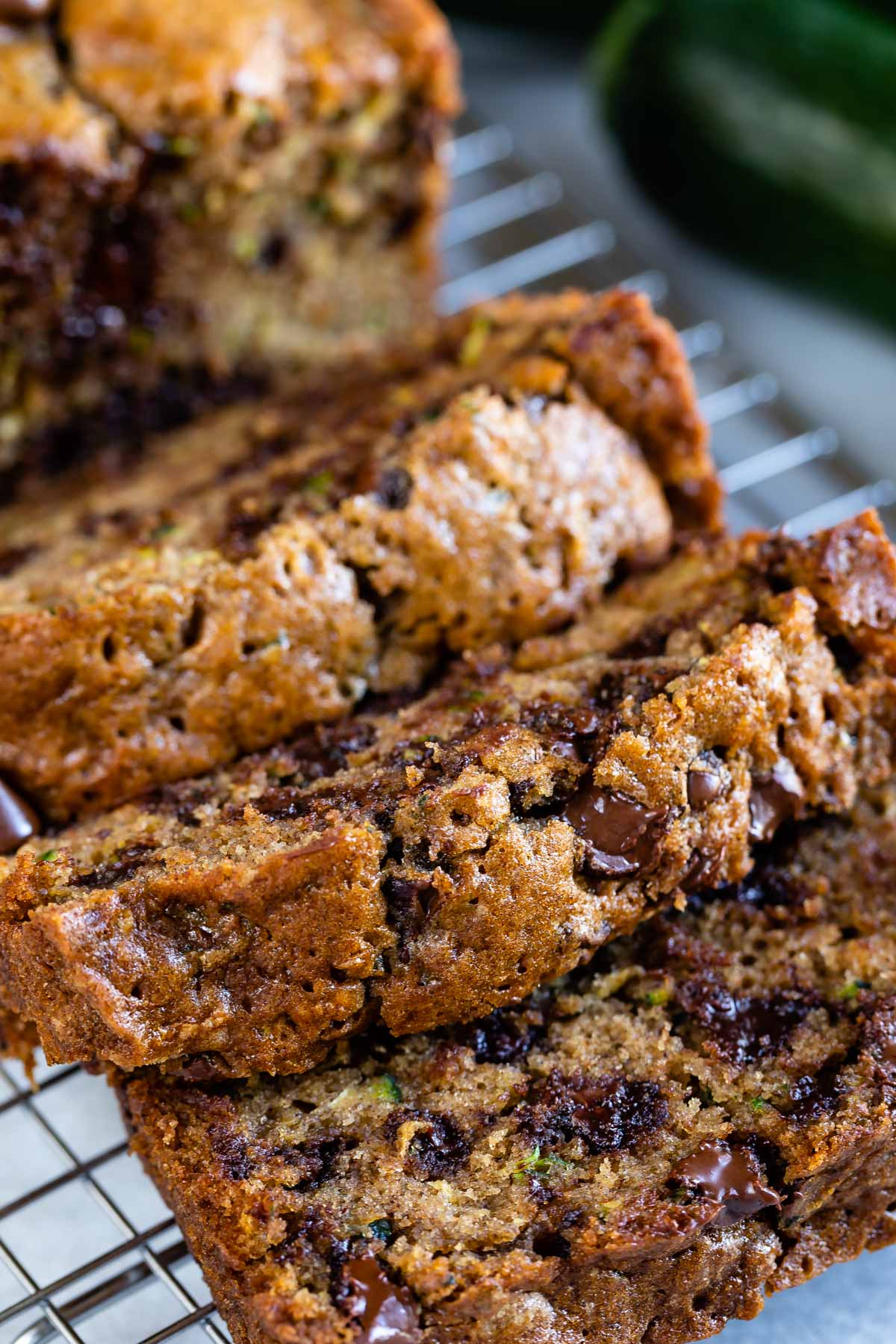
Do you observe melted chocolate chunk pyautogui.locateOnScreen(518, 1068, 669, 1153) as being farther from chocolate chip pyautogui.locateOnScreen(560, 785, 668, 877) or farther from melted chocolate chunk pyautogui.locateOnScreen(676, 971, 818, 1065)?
chocolate chip pyautogui.locateOnScreen(560, 785, 668, 877)

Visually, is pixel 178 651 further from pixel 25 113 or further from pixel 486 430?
pixel 25 113

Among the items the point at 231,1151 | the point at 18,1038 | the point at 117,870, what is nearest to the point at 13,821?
the point at 117,870

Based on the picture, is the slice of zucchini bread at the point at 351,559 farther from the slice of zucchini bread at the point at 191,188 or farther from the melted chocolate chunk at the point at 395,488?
the slice of zucchini bread at the point at 191,188

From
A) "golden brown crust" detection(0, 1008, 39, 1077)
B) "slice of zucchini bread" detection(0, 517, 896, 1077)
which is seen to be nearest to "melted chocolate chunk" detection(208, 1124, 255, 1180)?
"slice of zucchini bread" detection(0, 517, 896, 1077)

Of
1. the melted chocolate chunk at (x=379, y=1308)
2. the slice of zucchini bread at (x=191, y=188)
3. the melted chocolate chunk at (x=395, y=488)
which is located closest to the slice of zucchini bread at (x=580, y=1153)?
the melted chocolate chunk at (x=379, y=1308)

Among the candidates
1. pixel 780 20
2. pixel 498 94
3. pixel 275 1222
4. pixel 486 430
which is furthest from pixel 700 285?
pixel 275 1222
